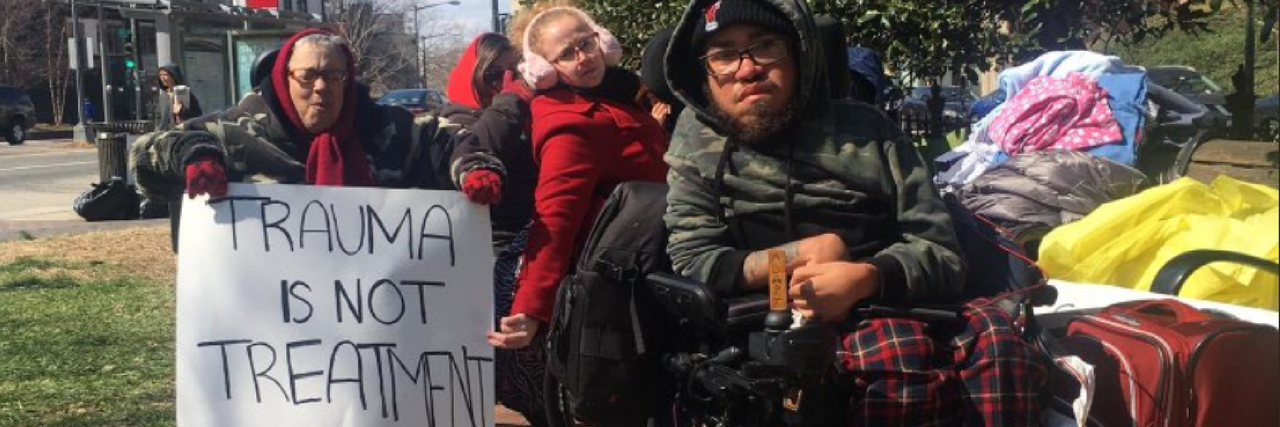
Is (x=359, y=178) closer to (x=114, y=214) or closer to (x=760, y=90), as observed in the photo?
(x=760, y=90)

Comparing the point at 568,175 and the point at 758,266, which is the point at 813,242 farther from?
the point at 568,175

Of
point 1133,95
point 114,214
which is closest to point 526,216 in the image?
point 1133,95

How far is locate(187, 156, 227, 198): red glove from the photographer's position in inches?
152

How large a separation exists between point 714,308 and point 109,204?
43.1ft

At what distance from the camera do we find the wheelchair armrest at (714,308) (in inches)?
120

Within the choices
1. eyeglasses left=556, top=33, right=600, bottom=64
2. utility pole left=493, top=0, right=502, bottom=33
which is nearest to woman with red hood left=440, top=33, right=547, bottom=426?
eyeglasses left=556, top=33, right=600, bottom=64

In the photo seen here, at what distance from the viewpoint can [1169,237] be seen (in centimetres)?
413

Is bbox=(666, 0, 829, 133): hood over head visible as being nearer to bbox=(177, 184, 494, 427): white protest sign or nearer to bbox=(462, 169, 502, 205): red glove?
bbox=(462, 169, 502, 205): red glove

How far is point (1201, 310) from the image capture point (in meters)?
3.46

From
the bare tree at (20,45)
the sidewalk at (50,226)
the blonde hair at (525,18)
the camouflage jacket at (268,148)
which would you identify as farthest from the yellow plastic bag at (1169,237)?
the bare tree at (20,45)

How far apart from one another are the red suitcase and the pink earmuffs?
1634 mm

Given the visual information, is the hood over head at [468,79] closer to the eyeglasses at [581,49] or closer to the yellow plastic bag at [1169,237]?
the eyeglasses at [581,49]

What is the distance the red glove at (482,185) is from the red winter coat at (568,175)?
0.12m

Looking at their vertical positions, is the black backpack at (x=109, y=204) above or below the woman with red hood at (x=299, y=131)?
below
